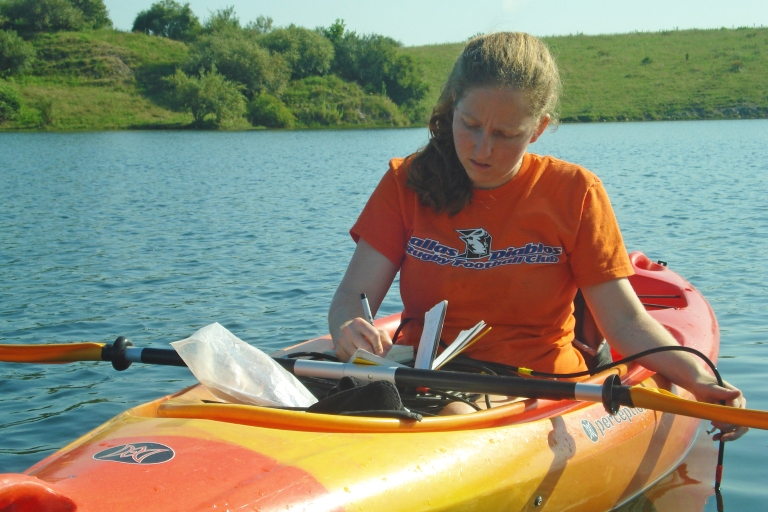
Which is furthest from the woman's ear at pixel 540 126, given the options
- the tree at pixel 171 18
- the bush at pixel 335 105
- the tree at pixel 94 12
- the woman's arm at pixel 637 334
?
the tree at pixel 171 18

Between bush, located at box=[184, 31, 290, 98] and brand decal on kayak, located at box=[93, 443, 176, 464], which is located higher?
bush, located at box=[184, 31, 290, 98]

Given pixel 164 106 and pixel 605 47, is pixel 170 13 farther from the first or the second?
pixel 605 47

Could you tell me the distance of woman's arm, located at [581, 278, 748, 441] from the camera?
8.32 ft

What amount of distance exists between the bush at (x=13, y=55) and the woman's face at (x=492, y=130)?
47817mm

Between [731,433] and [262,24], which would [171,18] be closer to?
[262,24]

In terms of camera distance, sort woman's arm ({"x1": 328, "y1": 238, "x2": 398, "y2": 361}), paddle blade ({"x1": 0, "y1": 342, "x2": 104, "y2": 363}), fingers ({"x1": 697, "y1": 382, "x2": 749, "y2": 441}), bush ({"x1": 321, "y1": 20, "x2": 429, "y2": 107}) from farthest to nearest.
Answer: bush ({"x1": 321, "y1": 20, "x2": 429, "y2": 107})
paddle blade ({"x1": 0, "y1": 342, "x2": 104, "y2": 363})
woman's arm ({"x1": 328, "y1": 238, "x2": 398, "y2": 361})
fingers ({"x1": 697, "y1": 382, "x2": 749, "y2": 441})

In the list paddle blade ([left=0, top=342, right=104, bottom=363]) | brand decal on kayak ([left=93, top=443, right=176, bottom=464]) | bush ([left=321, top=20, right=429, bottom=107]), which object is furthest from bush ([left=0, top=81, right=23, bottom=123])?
brand decal on kayak ([left=93, top=443, right=176, bottom=464])

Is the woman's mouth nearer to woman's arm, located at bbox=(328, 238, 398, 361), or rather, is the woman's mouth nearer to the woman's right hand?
woman's arm, located at bbox=(328, 238, 398, 361)

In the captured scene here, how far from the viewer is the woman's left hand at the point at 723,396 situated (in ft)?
7.76

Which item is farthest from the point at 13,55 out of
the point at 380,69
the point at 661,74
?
the point at 661,74

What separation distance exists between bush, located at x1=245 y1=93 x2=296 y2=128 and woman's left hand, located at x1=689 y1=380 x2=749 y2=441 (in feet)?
144

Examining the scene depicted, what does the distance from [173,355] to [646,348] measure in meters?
1.54

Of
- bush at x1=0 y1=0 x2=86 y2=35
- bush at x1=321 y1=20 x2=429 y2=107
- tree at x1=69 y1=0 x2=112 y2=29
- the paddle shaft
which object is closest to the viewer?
the paddle shaft

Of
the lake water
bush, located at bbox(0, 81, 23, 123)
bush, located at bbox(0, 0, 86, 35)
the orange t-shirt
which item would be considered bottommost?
the lake water
